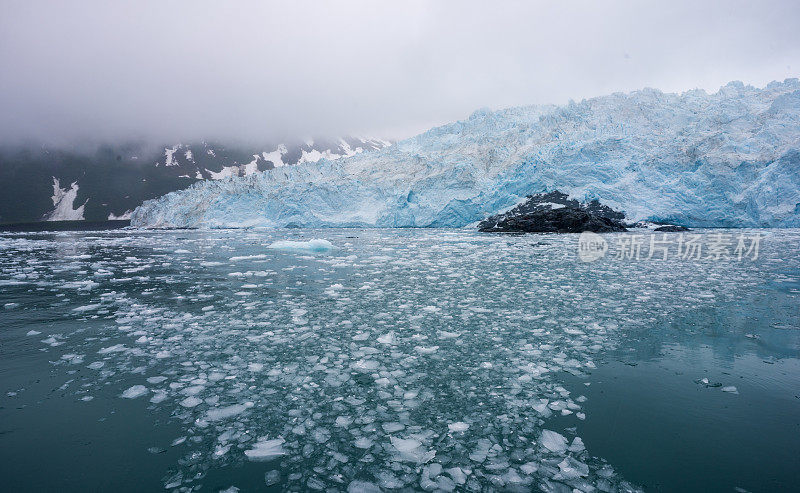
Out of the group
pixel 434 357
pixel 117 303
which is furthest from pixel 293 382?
pixel 117 303

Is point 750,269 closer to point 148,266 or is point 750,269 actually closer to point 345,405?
point 345,405

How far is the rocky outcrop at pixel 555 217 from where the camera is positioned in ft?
105

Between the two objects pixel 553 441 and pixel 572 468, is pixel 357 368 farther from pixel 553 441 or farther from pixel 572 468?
pixel 572 468

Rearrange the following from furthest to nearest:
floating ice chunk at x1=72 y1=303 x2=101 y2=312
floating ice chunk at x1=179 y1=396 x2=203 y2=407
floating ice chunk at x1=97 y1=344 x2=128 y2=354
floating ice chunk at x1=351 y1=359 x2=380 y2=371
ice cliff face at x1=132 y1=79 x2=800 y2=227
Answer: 1. ice cliff face at x1=132 y1=79 x2=800 y2=227
2. floating ice chunk at x1=72 y1=303 x2=101 y2=312
3. floating ice chunk at x1=97 y1=344 x2=128 y2=354
4. floating ice chunk at x1=351 y1=359 x2=380 y2=371
5. floating ice chunk at x1=179 y1=396 x2=203 y2=407

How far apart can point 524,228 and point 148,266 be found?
97.3ft

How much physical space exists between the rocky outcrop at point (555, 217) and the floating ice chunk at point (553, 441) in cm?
3156

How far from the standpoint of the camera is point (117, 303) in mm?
6938

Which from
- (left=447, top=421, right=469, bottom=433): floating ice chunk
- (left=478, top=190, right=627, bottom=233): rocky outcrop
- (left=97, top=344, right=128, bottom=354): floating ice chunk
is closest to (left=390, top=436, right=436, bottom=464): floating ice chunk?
(left=447, top=421, right=469, bottom=433): floating ice chunk

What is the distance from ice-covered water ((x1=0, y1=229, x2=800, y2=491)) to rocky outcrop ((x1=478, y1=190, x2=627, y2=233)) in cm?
2385

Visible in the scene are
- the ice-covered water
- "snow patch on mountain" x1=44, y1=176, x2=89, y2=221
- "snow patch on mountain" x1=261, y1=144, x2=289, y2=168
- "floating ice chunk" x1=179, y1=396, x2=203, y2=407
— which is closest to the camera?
the ice-covered water

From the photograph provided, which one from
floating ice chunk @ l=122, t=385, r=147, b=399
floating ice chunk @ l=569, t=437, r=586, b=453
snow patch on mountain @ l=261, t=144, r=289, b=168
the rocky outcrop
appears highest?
snow patch on mountain @ l=261, t=144, r=289, b=168

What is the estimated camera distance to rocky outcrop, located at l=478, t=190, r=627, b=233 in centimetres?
3186

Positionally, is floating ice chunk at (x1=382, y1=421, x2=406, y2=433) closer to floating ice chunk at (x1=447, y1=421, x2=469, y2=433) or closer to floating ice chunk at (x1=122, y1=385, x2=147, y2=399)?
floating ice chunk at (x1=447, y1=421, x2=469, y2=433)

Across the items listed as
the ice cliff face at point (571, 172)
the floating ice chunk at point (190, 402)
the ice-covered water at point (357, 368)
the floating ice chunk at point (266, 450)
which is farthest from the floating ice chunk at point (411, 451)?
the ice cliff face at point (571, 172)
